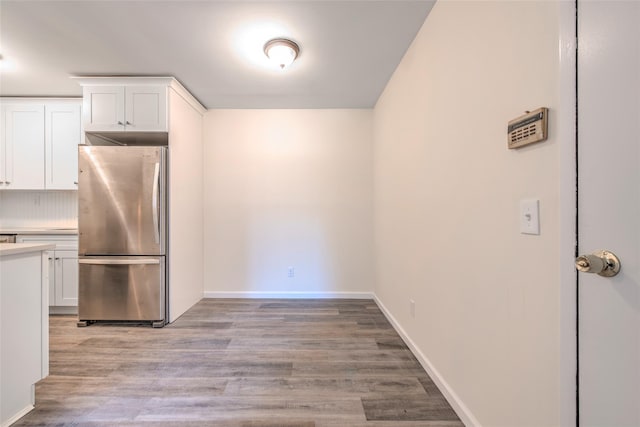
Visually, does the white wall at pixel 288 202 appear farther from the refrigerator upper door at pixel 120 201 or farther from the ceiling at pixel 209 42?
the refrigerator upper door at pixel 120 201

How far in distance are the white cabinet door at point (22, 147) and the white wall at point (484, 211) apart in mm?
4085

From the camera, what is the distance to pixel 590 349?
773mm

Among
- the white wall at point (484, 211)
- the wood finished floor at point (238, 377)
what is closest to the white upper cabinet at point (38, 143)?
the wood finished floor at point (238, 377)

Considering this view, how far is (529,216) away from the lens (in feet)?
3.17

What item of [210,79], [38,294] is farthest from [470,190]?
[210,79]

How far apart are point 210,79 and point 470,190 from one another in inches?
105

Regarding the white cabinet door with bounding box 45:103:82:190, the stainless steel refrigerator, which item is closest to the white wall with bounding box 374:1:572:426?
the stainless steel refrigerator

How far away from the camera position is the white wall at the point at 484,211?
913 millimetres

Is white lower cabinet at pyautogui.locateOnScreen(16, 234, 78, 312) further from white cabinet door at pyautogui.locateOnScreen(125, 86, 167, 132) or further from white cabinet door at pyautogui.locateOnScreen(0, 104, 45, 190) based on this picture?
white cabinet door at pyautogui.locateOnScreen(125, 86, 167, 132)

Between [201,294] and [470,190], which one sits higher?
[470,190]

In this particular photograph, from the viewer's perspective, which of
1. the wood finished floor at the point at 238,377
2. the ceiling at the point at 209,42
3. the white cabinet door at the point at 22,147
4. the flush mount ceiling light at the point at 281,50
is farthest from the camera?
the white cabinet door at the point at 22,147

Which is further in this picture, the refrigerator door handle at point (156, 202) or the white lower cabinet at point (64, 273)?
the white lower cabinet at point (64, 273)

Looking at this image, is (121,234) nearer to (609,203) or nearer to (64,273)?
(64,273)

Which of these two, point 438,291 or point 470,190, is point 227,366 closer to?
point 438,291
